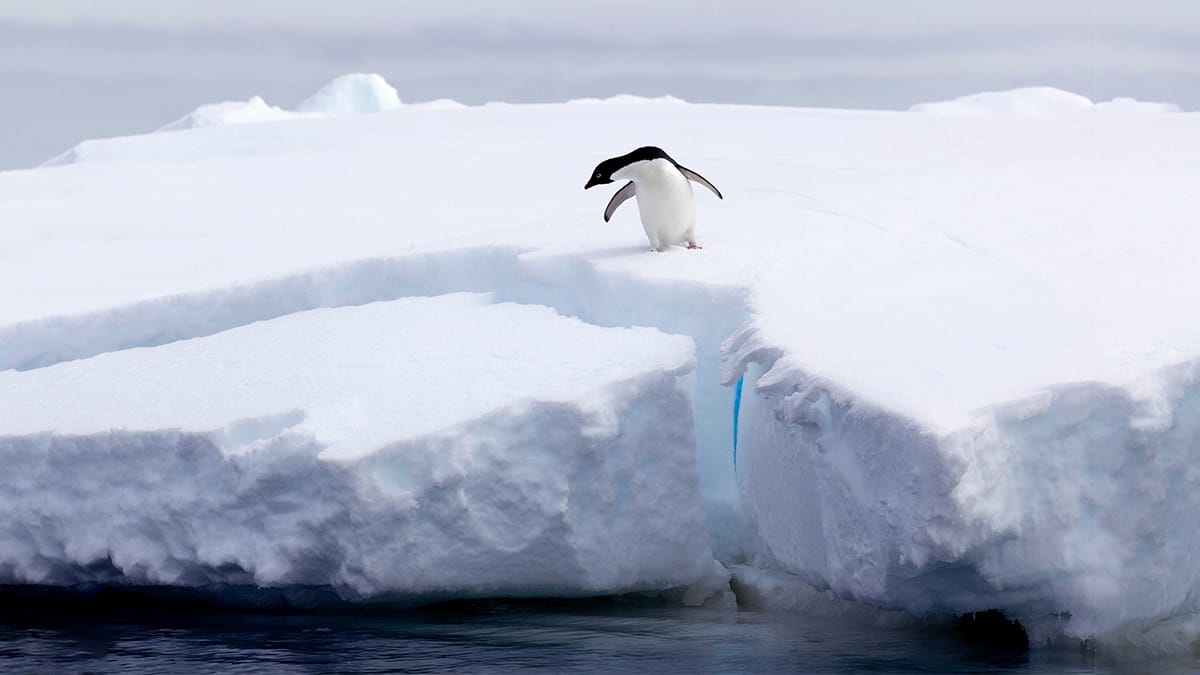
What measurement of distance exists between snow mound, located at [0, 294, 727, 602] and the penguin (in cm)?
124

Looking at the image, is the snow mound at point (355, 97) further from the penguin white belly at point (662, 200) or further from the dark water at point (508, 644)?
the dark water at point (508, 644)

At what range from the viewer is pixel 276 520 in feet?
18.4

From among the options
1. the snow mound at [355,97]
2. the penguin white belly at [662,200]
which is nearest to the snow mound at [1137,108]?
the penguin white belly at [662,200]

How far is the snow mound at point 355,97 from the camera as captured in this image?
31625 mm

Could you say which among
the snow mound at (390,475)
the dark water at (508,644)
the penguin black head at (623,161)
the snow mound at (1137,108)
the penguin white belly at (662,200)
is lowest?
the dark water at (508,644)

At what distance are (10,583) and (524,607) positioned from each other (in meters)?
2.50

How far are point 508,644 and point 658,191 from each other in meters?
3.24

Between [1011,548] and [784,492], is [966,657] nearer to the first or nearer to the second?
[1011,548]

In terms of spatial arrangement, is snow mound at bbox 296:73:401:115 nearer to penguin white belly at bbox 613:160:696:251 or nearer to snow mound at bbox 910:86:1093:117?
snow mound at bbox 910:86:1093:117

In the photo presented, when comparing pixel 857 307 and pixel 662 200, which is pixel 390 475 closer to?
pixel 857 307

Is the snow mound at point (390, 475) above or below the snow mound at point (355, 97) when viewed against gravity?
below

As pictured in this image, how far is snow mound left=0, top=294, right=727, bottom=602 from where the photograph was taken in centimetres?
544

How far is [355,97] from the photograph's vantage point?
105 ft

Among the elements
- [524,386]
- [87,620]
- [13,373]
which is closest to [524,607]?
[524,386]
